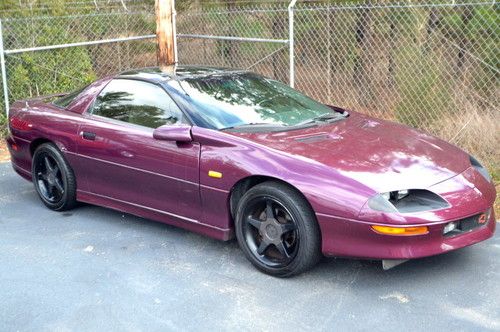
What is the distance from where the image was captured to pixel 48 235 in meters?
5.32

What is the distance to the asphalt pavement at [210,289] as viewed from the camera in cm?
373

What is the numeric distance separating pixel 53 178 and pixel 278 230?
2.65 metres

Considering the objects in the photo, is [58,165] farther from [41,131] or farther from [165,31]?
[165,31]

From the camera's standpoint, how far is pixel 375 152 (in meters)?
4.38

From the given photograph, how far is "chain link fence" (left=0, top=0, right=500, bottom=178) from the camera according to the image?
7.77m

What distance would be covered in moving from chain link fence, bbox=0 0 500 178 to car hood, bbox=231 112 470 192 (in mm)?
2265

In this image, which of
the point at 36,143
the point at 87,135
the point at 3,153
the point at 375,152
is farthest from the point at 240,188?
the point at 3,153

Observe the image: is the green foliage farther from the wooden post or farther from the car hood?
the car hood

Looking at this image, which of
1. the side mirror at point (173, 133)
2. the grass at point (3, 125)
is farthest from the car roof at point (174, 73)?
the grass at point (3, 125)

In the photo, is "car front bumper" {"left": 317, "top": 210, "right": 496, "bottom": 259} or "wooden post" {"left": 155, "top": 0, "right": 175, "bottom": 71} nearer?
"car front bumper" {"left": 317, "top": 210, "right": 496, "bottom": 259}

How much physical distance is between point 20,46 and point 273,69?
394 cm

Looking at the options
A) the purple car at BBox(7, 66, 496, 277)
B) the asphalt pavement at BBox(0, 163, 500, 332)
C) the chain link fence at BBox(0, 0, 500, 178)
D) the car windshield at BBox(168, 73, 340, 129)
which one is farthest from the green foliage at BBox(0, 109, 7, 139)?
the car windshield at BBox(168, 73, 340, 129)

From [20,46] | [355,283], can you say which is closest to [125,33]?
[20,46]

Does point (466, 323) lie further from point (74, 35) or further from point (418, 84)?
point (74, 35)
